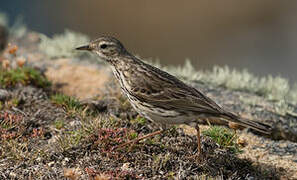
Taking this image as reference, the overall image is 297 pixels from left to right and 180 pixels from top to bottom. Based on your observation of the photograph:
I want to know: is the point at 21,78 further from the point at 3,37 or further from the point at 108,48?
the point at 3,37

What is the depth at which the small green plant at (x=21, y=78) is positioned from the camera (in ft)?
27.1

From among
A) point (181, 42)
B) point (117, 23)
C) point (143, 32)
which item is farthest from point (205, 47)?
point (117, 23)

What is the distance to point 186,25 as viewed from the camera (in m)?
19.8

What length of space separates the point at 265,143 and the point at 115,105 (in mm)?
2416

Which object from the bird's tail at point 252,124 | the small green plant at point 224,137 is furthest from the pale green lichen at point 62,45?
the bird's tail at point 252,124

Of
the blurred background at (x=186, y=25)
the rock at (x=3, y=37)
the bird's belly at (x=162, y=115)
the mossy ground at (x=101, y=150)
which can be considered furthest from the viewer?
the blurred background at (x=186, y=25)

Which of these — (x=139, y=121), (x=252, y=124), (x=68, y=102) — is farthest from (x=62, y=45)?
(x=252, y=124)

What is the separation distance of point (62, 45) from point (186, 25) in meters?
9.93

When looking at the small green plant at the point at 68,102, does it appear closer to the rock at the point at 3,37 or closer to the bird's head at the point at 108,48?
the bird's head at the point at 108,48

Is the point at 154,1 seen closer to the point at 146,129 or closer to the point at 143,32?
the point at 143,32

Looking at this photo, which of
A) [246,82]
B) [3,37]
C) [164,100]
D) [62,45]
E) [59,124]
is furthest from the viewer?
[3,37]

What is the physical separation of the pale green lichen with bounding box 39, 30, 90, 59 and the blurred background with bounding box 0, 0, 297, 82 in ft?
23.9

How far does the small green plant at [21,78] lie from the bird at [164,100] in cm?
229

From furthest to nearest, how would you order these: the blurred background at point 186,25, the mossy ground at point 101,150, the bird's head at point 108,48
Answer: the blurred background at point 186,25
the bird's head at point 108,48
the mossy ground at point 101,150
